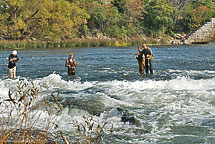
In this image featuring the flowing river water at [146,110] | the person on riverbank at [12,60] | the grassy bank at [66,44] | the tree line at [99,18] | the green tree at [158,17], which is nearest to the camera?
the flowing river water at [146,110]

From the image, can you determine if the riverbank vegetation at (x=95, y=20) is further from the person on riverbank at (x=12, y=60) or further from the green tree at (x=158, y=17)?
the person on riverbank at (x=12, y=60)

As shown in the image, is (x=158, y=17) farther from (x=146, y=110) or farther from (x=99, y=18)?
(x=146, y=110)

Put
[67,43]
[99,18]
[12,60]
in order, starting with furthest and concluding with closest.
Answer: [99,18]
[67,43]
[12,60]

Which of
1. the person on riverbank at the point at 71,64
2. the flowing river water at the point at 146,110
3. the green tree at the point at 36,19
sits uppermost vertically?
the green tree at the point at 36,19

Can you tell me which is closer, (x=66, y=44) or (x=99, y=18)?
(x=66, y=44)

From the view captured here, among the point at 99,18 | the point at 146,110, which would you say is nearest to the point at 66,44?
the point at 99,18

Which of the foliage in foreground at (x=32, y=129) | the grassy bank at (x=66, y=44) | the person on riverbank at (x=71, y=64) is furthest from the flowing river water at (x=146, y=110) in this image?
the grassy bank at (x=66, y=44)

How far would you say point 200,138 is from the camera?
7.40 meters

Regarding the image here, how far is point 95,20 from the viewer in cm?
7031

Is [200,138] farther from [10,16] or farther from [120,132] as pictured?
[10,16]

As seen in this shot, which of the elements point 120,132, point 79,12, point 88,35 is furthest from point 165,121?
point 88,35

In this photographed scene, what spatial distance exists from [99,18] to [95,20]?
2.10 m

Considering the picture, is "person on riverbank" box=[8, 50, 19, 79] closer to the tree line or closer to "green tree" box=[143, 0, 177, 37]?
Result: the tree line

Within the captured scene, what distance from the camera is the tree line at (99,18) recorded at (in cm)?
5659
